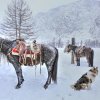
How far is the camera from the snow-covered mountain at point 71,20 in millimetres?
6612

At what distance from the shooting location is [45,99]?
4.98m

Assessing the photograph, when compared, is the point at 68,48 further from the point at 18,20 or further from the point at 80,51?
the point at 18,20

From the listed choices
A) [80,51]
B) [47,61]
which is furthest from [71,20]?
[47,61]

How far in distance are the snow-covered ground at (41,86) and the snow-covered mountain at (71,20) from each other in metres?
0.69

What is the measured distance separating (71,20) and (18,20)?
1172mm

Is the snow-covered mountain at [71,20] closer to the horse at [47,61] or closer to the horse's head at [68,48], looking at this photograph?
the horse's head at [68,48]

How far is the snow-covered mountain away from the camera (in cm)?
661

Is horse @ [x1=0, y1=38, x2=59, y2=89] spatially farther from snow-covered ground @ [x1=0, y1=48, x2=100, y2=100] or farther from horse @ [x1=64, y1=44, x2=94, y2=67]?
horse @ [x1=64, y1=44, x2=94, y2=67]

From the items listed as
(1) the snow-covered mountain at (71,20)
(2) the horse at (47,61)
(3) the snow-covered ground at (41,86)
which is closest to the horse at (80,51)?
(1) the snow-covered mountain at (71,20)

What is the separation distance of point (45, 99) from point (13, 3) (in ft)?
9.36

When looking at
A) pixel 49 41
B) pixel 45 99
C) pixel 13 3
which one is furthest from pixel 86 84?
pixel 13 3

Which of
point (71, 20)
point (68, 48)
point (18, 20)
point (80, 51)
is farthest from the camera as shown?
point (80, 51)

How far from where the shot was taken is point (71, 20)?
6.95 meters

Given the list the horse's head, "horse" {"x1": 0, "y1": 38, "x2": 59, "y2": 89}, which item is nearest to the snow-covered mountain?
the horse's head
